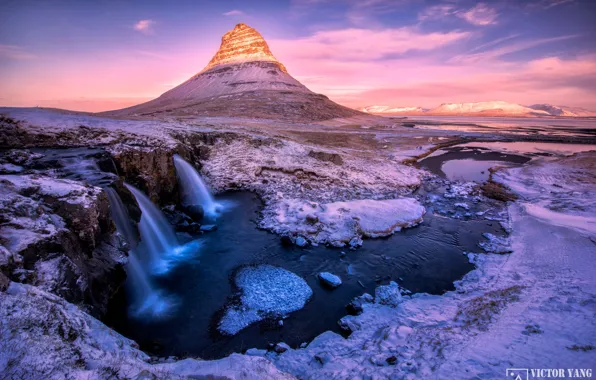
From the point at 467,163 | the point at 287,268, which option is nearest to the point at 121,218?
the point at 287,268

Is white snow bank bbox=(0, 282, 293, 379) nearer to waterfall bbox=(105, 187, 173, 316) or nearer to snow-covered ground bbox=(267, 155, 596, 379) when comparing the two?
snow-covered ground bbox=(267, 155, 596, 379)

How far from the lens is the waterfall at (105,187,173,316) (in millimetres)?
8688

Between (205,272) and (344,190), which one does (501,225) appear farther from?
(205,272)

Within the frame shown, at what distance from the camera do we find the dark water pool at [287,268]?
7586mm

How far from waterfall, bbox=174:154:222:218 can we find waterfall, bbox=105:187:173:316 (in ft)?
19.8

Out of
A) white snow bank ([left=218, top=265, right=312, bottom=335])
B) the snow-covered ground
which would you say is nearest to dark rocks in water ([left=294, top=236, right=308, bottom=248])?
white snow bank ([left=218, top=265, right=312, bottom=335])

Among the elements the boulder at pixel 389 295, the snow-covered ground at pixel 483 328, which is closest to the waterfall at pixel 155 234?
the snow-covered ground at pixel 483 328

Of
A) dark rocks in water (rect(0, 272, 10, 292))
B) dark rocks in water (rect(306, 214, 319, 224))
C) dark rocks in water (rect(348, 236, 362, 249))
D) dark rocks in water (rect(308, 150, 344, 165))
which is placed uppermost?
dark rocks in water (rect(308, 150, 344, 165))

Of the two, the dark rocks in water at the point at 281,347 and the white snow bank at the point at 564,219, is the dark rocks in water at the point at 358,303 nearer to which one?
the dark rocks in water at the point at 281,347

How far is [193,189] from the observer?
1741 centimetres

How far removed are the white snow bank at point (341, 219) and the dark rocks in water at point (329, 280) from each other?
7.92ft

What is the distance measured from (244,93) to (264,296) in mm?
82700

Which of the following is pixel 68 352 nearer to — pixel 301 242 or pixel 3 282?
pixel 3 282

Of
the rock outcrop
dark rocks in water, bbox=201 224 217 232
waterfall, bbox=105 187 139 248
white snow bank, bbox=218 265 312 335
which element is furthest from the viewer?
dark rocks in water, bbox=201 224 217 232
